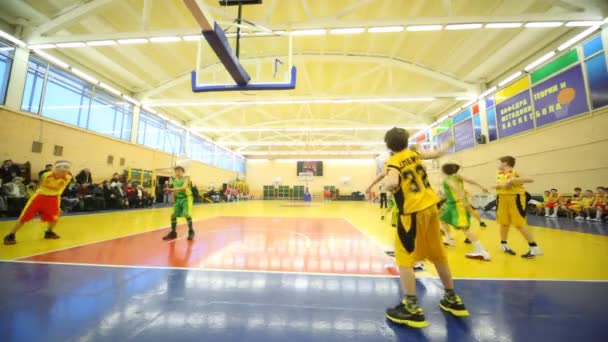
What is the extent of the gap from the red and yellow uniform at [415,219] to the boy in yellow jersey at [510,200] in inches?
103

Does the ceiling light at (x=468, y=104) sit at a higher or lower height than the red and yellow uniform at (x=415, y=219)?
higher

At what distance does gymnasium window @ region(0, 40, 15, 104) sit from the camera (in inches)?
308

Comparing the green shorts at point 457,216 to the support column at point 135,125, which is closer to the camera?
the green shorts at point 457,216

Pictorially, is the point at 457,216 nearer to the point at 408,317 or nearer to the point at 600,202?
the point at 408,317

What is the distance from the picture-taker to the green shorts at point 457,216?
11.0ft

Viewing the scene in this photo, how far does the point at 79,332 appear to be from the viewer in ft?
4.87

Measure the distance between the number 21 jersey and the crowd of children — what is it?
1014cm

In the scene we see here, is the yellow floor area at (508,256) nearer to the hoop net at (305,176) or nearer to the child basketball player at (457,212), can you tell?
the child basketball player at (457,212)

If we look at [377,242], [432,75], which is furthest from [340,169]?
[377,242]

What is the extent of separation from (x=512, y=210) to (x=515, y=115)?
1028cm

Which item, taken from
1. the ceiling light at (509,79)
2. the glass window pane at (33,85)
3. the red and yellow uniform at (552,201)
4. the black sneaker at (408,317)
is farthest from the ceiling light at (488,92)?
the glass window pane at (33,85)

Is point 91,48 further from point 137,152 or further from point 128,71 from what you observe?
point 137,152

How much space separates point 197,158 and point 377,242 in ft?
63.7

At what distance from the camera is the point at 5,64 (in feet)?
26.1
